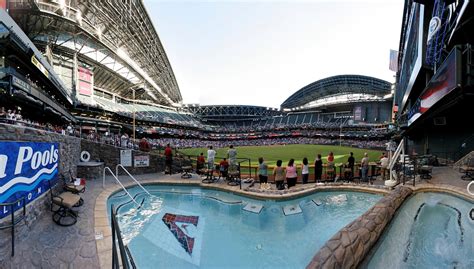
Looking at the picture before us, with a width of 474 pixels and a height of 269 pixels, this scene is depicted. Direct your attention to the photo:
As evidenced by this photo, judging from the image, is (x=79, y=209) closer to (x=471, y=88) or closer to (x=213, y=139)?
(x=471, y=88)

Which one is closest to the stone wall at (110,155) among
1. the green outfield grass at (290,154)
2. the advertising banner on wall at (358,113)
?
the green outfield grass at (290,154)

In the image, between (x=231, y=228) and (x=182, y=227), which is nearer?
(x=182, y=227)

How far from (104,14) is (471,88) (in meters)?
43.7

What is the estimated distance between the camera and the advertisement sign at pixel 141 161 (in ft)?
46.3

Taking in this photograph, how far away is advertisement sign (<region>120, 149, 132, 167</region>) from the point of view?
1365 centimetres

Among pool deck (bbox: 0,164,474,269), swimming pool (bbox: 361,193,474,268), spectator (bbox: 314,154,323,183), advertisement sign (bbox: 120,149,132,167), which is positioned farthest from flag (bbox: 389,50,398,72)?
advertisement sign (bbox: 120,149,132,167)

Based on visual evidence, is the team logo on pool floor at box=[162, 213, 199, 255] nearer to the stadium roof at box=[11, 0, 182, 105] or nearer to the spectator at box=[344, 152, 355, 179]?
the spectator at box=[344, 152, 355, 179]

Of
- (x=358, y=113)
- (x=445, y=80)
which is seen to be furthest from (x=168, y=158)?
(x=358, y=113)

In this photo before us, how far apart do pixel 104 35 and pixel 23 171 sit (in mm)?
42663

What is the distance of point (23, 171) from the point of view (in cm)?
507

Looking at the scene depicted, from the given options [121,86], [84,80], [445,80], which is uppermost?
[121,86]

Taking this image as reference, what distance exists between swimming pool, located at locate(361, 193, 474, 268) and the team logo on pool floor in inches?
157

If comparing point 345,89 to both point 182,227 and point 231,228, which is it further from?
point 182,227

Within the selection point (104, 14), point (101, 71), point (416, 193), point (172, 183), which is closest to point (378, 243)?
point (416, 193)
